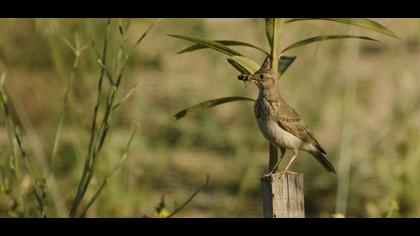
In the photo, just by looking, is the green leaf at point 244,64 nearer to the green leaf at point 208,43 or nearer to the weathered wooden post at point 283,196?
the green leaf at point 208,43

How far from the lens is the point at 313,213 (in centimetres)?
819

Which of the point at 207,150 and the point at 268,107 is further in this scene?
the point at 207,150

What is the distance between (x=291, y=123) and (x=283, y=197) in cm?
119

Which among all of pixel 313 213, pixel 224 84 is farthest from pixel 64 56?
pixel 313 213

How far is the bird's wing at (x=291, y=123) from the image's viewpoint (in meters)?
5.17

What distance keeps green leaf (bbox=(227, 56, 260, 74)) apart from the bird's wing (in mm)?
662

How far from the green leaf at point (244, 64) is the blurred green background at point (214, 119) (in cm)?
217

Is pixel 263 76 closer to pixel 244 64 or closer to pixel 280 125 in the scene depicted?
pixel 244 64

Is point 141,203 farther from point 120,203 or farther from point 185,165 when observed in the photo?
point 185,165

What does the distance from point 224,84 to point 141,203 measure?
2.28 metres

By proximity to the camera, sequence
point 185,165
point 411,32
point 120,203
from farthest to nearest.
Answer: point 411,32
point 185,165
point 120,203

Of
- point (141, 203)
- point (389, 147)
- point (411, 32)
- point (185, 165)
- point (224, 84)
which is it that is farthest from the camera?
point (411, 32)

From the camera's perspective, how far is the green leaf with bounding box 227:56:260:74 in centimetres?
436

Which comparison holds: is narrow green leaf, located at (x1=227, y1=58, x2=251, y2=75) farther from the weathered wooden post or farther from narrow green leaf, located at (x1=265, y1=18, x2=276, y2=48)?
the weathered wooden post
